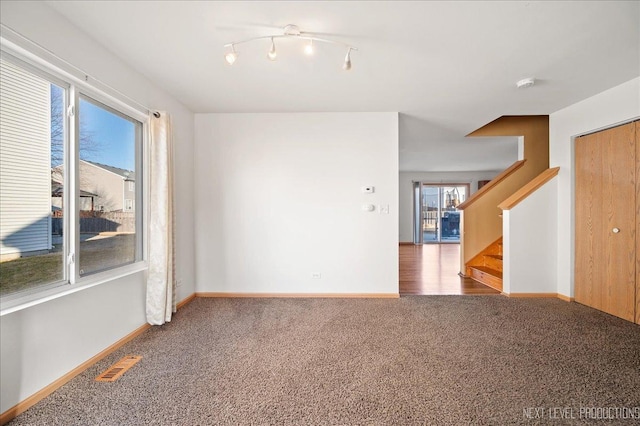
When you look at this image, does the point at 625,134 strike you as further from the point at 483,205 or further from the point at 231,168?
the point at 231,168

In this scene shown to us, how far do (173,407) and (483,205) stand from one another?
5.19 metres

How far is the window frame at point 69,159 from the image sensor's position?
62.7 inches

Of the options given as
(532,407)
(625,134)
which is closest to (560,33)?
(625,134)

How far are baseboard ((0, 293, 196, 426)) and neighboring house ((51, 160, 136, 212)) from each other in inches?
45.0

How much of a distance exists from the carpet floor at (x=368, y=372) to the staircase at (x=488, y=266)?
104 centimetres

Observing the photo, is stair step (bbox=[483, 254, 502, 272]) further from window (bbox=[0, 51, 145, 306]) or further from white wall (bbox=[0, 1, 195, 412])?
window (bbox=[0, 51, 145, 306])

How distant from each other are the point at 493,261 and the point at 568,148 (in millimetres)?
2032

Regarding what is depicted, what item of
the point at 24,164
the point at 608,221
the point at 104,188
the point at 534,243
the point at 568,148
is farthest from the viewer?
the point at 534,243

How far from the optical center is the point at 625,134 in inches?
111

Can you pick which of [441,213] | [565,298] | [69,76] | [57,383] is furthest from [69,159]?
[441,213]

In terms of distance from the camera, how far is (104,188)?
2.31 m

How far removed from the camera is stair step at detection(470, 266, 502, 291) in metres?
3.99

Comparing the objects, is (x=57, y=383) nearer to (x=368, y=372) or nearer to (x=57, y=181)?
(x=57, y=181)

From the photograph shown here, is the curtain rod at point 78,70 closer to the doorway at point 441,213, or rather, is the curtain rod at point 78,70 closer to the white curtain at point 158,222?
the white curtain at point 158,222
